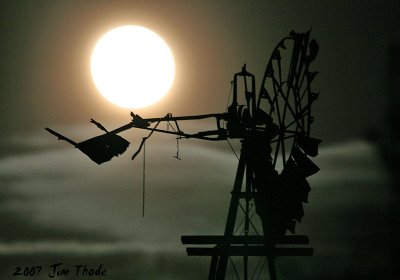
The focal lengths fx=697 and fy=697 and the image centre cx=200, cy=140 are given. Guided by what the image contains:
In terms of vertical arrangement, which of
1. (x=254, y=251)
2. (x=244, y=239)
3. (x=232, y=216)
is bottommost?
(x=254, y=251)

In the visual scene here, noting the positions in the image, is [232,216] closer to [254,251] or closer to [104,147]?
[254,251]

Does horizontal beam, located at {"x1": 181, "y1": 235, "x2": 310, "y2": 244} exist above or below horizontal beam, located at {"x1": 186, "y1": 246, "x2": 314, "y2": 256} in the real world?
above

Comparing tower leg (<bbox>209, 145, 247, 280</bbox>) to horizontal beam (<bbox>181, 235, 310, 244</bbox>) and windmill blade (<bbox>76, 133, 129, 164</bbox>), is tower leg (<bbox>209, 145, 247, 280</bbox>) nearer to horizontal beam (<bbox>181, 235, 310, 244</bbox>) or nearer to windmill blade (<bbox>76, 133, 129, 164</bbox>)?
horizontal beam (<bbox>181, 235, 310, 244</bbox>)

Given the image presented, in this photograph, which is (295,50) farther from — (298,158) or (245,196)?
(245,196)

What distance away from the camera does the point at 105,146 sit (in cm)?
2225

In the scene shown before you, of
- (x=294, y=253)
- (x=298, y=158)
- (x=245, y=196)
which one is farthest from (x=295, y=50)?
(x=294, y=253)

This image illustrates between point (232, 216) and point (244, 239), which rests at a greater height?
point (232, 216)

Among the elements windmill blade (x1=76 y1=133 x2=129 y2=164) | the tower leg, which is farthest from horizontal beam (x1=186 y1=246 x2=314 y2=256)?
windmill blade (x1=76 y1=133 x2=129 y2=164)

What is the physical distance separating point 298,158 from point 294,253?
10.6 feet

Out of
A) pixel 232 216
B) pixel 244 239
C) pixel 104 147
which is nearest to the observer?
pixel 104 147

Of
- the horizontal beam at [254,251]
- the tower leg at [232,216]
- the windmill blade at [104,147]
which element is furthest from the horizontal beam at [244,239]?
the windmill blade at [104,147]

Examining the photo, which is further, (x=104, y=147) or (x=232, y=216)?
(x=232, y=216)

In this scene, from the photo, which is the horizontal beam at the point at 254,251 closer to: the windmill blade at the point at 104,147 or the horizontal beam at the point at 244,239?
the horizontal beam at the point at 244,239

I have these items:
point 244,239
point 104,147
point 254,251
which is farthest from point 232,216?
point 104,147
